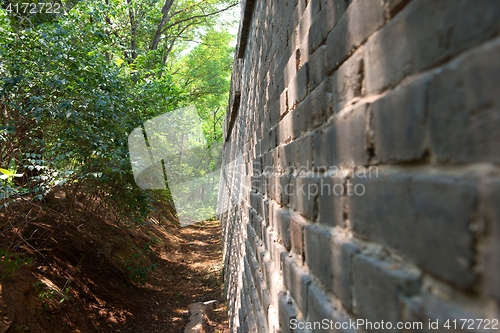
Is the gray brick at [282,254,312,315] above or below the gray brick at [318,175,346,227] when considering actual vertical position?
below

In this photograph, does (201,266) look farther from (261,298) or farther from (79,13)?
(261,298)

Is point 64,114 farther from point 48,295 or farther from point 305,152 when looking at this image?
point 305,152

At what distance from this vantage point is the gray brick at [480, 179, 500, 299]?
558 mm

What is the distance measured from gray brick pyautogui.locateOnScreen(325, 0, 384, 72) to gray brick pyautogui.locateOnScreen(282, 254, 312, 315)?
80 cm

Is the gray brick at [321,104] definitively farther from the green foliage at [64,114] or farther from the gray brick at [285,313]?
the green foliage at [64,114]

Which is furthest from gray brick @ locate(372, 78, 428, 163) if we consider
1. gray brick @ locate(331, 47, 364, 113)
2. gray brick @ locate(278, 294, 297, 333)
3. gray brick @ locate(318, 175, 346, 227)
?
gray brick @ locate(278, 294, 297, 333)

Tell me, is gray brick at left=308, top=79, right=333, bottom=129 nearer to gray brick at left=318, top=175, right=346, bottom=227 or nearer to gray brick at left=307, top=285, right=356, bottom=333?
gray brick at left=318, top=175, right=346, bottom=227

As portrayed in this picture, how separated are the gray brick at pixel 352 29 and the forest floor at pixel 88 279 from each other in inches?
185

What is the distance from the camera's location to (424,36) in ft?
2.42

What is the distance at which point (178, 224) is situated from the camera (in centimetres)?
1661

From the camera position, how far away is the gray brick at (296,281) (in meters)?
1.47

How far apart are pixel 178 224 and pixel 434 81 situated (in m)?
16.5

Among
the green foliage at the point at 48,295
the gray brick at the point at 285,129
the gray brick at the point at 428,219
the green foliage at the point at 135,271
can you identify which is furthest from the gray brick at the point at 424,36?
the green foliage at the point at 135,271

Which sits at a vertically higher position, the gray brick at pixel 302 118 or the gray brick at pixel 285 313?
the gray brick at pixel 302 118
